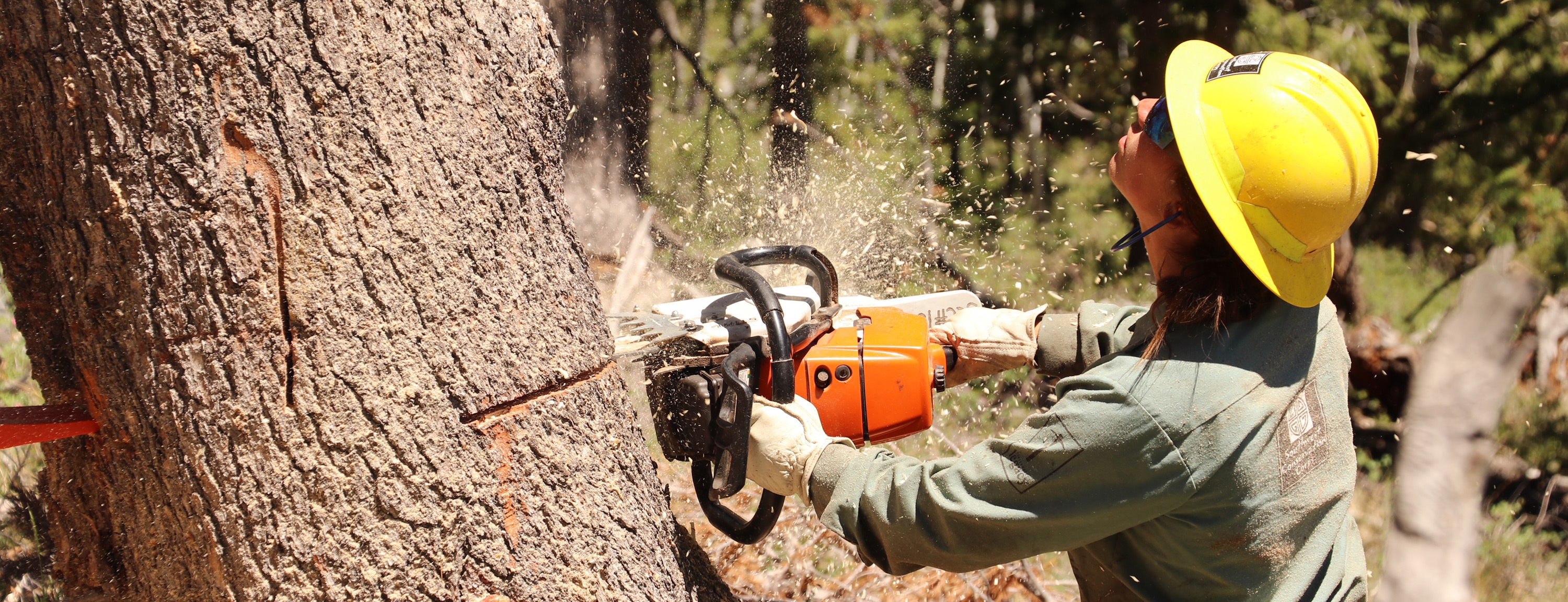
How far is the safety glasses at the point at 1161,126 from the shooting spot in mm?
1658

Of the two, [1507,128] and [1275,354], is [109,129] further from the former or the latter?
[1507,128]

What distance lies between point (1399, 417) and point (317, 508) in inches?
207

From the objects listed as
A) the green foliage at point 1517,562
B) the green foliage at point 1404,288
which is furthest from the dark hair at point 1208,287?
the green foliage at point 1404,288

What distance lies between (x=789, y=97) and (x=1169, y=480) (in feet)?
12.0

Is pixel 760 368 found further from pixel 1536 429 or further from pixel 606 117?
pixel 1536 429

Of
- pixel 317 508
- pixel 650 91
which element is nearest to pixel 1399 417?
pixel 650 91

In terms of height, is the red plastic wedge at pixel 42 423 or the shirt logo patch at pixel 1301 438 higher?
the red plastic wedge at pixel 42 423

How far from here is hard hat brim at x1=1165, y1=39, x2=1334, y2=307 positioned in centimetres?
154

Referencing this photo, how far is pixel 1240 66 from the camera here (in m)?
1.62

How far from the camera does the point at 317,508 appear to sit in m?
1.38

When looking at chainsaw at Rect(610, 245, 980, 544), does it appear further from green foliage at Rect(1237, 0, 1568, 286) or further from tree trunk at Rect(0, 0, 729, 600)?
green foliage at Rect(1237, 0, 1568, 286)

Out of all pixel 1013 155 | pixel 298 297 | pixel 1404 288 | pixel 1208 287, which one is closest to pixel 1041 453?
pixel 1208 287

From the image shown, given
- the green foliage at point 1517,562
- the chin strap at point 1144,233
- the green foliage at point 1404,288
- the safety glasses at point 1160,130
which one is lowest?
the green foliage at point 1517,562

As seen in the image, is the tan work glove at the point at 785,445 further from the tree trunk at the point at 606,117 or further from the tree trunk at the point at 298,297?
the tree trunk at the point at 606,117
